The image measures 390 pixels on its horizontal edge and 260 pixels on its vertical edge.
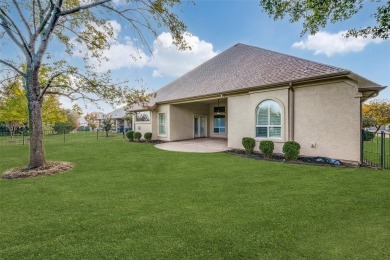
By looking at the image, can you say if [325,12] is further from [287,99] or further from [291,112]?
[291,112]

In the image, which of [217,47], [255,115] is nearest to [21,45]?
[255,115]

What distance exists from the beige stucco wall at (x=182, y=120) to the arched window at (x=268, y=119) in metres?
8.93

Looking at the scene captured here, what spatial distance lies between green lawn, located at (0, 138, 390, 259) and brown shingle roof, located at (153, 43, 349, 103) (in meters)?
5.49

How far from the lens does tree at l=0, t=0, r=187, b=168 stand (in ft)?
27.9

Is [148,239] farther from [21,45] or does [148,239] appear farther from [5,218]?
[21,45]

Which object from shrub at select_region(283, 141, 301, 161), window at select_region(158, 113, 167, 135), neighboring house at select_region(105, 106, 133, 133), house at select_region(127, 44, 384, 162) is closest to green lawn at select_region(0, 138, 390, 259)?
shrub at select_region(283, 141, 301, 161)

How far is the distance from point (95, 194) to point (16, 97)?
765 inches

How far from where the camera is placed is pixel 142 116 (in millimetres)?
21828

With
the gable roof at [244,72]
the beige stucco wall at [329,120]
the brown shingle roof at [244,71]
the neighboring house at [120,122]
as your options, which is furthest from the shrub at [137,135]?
the neighboring house at [120,122]

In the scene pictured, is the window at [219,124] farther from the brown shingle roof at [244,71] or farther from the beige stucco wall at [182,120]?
the brown shingle roof at [244,71]

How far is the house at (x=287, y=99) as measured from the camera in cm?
918

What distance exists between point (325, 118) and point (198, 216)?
8.35 metres

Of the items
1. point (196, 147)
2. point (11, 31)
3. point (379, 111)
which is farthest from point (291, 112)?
point (379, 111)

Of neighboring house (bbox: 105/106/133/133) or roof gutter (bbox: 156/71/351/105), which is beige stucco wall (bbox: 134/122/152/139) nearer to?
roof gutter (bbox: 156/71/351/105)
